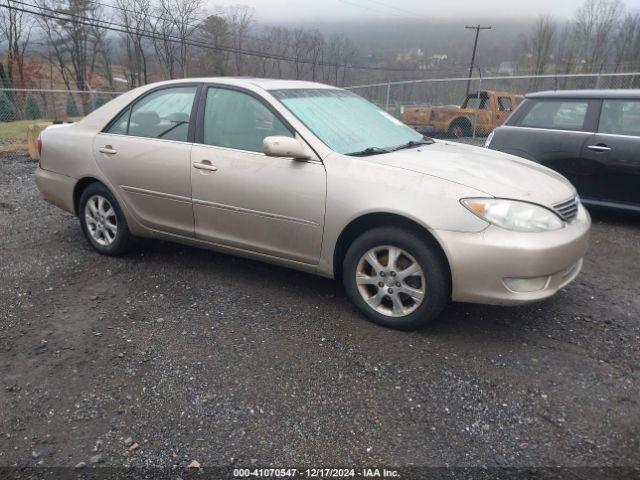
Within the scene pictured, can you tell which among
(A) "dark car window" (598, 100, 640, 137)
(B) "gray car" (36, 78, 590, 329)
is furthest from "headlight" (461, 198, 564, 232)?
(A) "dark car window" (598, 100, 640, 137)

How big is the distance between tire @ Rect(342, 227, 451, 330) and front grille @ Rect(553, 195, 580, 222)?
823 mm

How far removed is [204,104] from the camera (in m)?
4.07

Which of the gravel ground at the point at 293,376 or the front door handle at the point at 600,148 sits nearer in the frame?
the gravel ground at the point at 293,376

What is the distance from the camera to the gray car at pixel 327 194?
3.07 metres

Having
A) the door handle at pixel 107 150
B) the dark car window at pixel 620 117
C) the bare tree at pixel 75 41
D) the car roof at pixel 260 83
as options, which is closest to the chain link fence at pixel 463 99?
the dark car window at pixel 620 117

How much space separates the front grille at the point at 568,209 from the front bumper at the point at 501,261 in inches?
5.4

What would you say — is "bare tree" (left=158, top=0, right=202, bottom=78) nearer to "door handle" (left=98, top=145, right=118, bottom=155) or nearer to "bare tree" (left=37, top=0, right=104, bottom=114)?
"bare tree" (left=37, top=0, right=104, bottom=114)

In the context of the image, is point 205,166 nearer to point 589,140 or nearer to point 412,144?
point 412,144

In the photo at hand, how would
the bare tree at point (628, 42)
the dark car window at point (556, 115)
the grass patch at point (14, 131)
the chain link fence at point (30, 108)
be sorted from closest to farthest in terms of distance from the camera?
the dark car window at point (556, 115), the chain link fence at point (30, 108), the grass patch at point (14, 131), the bare tree at point (628, 42)

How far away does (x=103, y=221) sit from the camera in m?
4.68

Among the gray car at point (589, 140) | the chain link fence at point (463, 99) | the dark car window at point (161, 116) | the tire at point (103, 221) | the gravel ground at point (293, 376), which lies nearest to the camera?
the gravel ground at point (293, 376)

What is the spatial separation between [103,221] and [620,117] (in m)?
5.64

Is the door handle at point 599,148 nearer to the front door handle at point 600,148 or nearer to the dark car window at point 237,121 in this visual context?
the front door handle at point 600,148

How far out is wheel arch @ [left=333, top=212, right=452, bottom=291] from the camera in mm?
3176
